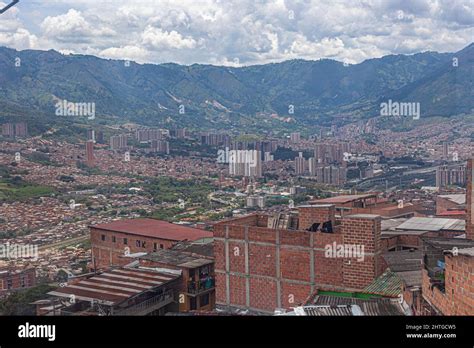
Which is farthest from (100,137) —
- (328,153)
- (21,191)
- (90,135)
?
(328,153)

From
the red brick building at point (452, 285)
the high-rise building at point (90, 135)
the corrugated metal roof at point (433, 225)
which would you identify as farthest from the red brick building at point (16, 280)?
the high-rise building at point (90, 135)

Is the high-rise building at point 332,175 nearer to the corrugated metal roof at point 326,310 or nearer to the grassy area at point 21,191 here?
the grassy area at point 21,191

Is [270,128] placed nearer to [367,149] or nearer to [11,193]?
[367,149]

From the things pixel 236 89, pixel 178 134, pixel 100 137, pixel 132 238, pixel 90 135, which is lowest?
pixel 132 238

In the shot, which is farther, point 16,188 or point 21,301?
point 16,188

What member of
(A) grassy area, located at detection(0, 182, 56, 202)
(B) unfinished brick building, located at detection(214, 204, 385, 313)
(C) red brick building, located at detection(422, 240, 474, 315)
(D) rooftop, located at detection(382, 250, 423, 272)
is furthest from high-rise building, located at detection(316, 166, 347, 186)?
(C) red brick building, located at detection(422, 240, 474, 315)

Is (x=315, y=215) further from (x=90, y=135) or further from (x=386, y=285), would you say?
(x=90, y=135)
